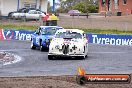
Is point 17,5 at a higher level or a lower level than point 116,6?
higher

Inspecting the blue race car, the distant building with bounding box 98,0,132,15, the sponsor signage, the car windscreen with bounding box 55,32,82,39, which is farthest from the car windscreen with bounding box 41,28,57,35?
the distant building with bounding box 98,0,132,15

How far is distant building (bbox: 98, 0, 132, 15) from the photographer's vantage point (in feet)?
245

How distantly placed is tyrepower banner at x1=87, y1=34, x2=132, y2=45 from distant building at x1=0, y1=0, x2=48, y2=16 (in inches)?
1209

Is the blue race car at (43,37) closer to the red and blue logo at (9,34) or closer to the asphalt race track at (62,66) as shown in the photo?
the asphalt race track at (62,66)

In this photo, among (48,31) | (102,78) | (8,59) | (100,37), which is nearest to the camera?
(102,78)

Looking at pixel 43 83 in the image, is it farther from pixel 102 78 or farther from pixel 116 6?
pixel 116 6

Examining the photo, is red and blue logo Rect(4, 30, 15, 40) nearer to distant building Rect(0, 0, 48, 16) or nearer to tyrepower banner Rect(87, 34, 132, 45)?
tyrepower banner Rect(87, 34, 132, 45)

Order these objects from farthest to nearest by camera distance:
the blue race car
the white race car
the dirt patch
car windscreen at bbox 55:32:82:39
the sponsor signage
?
the blue race car, car windscreen at bbox 55:32:82:39, the white race car, the dirt patch, the sponsor signage

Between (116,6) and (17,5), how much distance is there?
16132 millimetres

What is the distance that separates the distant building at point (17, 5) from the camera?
68.9 m

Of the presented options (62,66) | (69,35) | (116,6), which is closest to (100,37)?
(69,35)

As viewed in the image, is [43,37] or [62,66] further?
[43,37]

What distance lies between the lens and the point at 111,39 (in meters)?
38.1

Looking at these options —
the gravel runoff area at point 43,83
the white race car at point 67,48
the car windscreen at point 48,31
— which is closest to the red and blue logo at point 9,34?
the car windscreen at point 48,31
